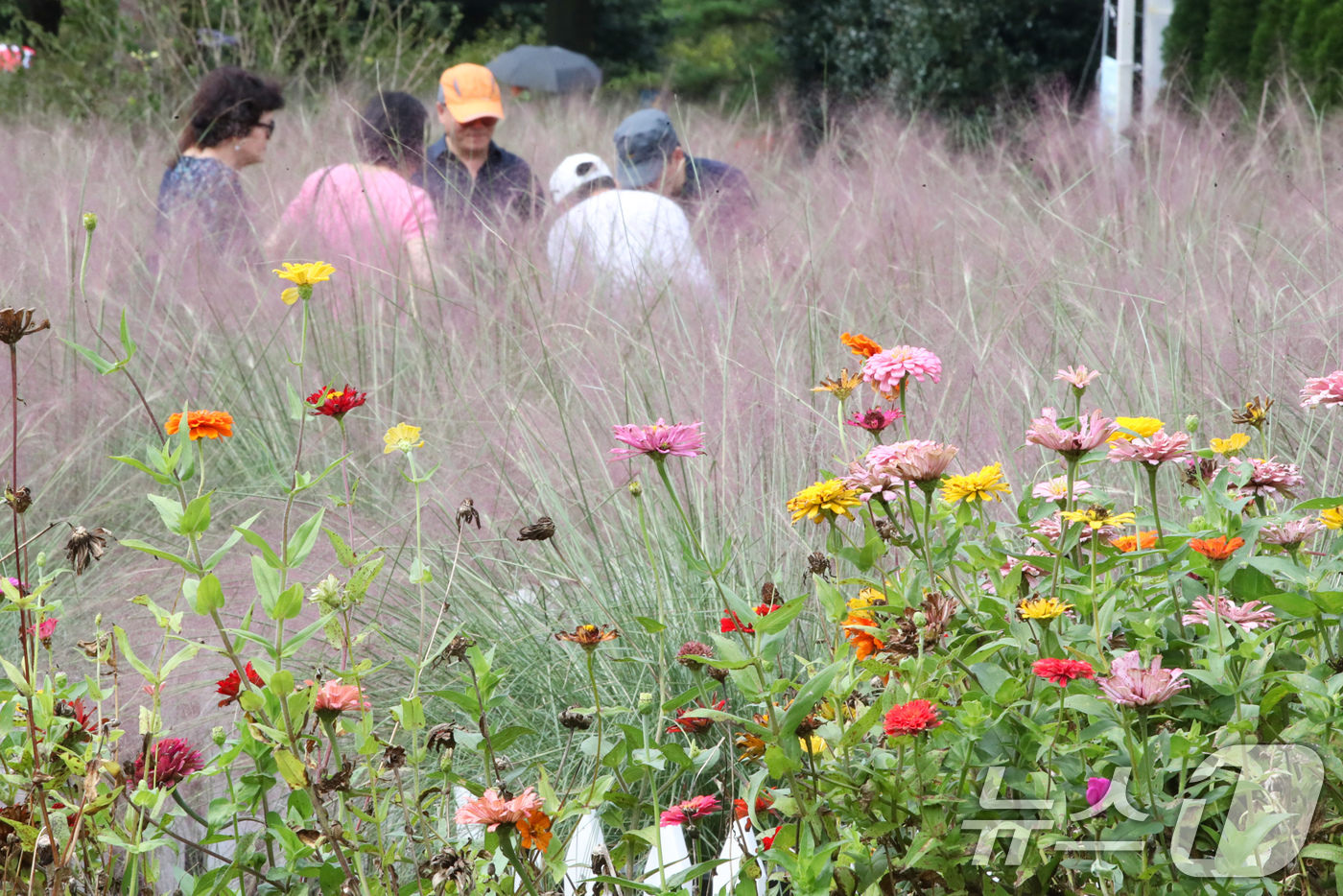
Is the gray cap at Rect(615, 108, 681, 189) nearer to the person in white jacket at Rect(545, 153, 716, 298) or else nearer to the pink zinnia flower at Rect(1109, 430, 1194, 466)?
the person in white jacket at Rect(545, 153, 716, 298)

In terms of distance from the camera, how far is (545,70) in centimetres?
1009

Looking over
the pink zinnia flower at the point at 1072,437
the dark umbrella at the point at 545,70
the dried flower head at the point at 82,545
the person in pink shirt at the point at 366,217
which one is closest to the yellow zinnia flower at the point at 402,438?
the dried flower head at the point at 82,545

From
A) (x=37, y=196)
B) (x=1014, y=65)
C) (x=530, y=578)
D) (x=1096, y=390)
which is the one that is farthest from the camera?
(x=1014, y=65)

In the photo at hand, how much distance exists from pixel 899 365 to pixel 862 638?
274mm

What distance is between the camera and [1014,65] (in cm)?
1208

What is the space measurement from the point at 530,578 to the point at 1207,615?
117 centimetres

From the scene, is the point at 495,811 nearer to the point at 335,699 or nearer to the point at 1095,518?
the point at 335,699

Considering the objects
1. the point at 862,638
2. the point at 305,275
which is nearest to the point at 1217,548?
the point at 862,638

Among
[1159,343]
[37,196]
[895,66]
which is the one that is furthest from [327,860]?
[895,66]

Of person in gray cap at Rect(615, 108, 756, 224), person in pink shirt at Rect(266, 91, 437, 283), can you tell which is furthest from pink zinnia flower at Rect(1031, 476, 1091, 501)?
person in gray cap at Rect(615, 108, 756, 224)

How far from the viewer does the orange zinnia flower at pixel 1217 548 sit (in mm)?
1002

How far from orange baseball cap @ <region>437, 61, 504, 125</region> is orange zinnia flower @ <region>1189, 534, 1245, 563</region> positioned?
12.2 ft

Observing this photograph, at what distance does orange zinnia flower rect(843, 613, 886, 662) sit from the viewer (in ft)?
3.57

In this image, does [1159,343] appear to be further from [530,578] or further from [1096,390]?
[530,578]
